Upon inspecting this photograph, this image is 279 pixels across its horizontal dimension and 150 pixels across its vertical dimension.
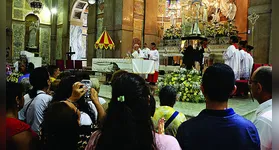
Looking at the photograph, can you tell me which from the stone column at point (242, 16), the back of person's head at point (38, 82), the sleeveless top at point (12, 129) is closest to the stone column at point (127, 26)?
the stone column at point (242, 16)

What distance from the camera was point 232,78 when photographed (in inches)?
63.2

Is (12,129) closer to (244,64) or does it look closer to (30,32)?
(244,64)

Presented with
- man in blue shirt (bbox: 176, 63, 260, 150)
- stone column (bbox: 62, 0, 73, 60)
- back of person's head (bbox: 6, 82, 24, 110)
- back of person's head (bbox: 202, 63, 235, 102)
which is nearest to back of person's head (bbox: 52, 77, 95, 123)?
back of person's head (bbox: 6, 82, 24, 110)

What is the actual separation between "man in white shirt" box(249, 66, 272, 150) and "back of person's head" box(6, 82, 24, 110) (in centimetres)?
177

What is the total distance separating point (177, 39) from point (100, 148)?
12.8 m

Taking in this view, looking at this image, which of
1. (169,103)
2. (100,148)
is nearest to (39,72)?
(169,103)

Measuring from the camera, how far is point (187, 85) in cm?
655

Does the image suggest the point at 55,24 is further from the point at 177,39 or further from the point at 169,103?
the point at 169,103

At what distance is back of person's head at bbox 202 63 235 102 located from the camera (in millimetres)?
1574

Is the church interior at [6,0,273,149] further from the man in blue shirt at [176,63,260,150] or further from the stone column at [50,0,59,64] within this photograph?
the man in blue shirt at [176,63,260,150]

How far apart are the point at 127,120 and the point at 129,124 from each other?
0.07 ft

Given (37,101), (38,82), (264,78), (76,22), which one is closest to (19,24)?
(76,22)

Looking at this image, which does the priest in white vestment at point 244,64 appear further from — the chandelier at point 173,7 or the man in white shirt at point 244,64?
the chandelier at point 173,7

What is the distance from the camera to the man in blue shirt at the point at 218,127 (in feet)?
4.83
